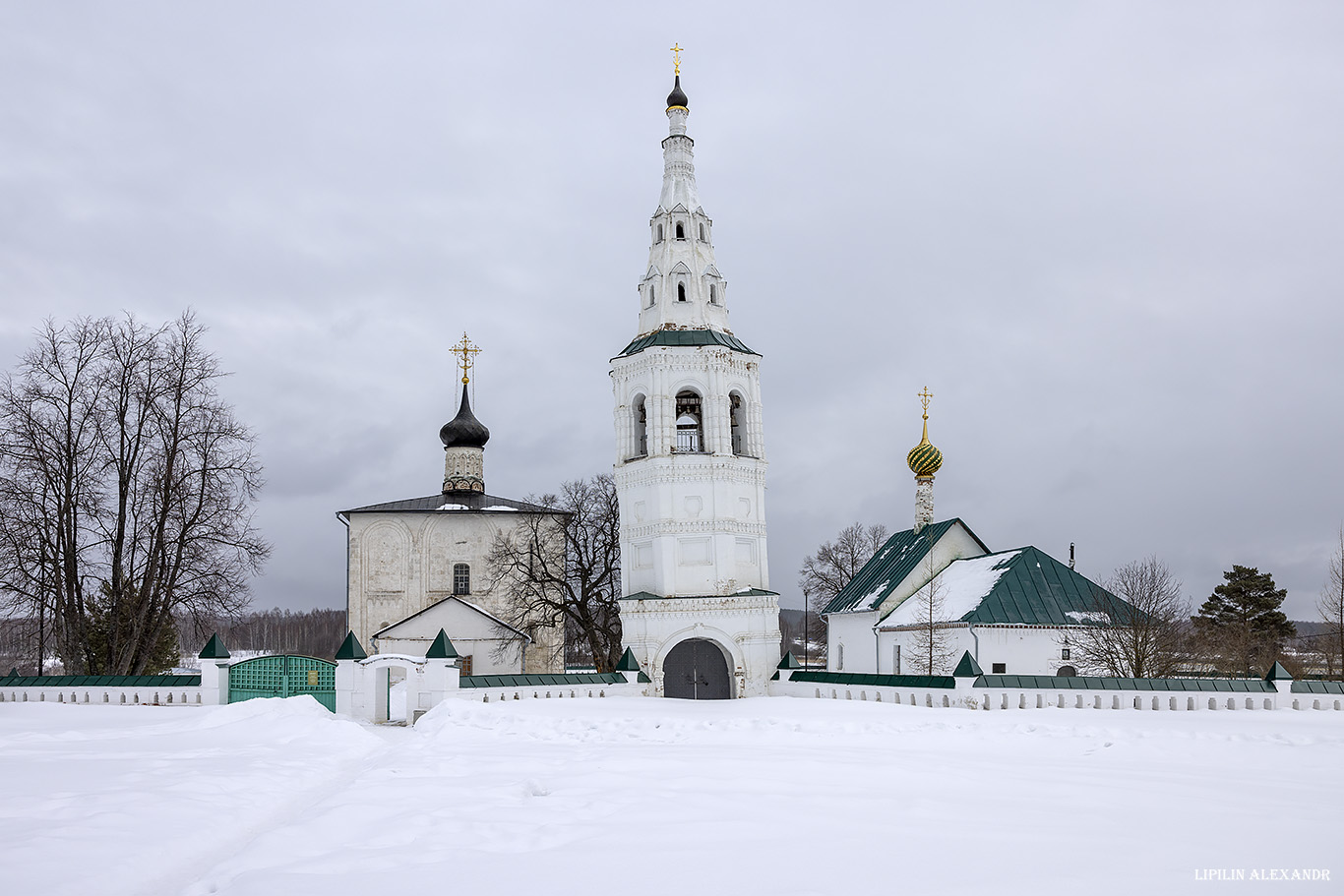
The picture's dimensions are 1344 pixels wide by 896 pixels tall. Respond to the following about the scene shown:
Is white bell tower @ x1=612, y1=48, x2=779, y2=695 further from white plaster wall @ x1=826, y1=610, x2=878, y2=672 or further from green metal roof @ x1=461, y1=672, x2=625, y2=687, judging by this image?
white plaster wall @ x1=826, y1=610, x2=878, y2=672

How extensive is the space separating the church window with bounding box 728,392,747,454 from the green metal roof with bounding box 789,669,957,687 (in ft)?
22.7

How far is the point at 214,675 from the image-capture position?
782 inches

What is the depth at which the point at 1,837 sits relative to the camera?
741 centimetres

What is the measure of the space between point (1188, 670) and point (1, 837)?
99.0 ft

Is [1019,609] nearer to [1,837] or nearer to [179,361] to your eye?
[179,361]

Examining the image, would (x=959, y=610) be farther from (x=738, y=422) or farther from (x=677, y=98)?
(x=677, y=98)

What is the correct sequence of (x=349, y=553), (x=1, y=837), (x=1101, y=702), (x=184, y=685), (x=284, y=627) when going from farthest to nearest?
(x=284, y=627), (x=349, y=553), (x=184, y=685), (x=1101, y=702), (x=1, y=837)

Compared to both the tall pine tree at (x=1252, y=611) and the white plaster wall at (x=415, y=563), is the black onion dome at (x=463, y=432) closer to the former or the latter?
the white plaster wall at (x=415, y=563)

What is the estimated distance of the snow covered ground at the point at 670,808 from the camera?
267 inches

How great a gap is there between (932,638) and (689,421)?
8.94 metres

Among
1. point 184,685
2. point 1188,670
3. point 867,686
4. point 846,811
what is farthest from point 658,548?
point 846,811

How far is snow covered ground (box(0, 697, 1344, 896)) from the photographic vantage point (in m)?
6.77

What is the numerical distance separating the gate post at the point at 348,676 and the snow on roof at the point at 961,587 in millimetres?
15696

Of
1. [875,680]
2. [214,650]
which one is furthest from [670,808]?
[214,650]
